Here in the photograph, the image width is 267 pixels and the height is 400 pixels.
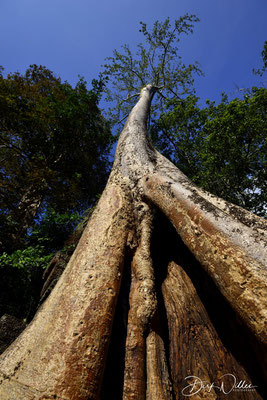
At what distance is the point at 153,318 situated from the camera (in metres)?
1.15

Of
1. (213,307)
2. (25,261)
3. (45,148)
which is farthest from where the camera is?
(45,148)

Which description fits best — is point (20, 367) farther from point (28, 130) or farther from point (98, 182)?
point (98, 182)

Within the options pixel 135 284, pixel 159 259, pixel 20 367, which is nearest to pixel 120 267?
pixel 135 284

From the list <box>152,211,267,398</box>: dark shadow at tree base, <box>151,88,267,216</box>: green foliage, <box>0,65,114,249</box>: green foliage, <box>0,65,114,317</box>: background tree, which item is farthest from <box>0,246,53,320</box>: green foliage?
<box>151,88,267,216</box>: green foliage

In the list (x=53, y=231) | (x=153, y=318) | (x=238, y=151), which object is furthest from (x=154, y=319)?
(x=238, y=151)

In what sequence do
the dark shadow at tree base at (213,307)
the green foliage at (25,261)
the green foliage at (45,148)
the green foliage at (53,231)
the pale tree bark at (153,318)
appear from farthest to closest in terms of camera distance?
the green foliage at (45,148)
the green foliage at (53,231)
the green foliage at (25,261)
the dark shadow at tree base at (213,307)
the pale tree bark at (153,318)

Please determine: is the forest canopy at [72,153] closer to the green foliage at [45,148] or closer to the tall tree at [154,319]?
the green foliage at [45,148]

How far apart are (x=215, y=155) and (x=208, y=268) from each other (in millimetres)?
4509

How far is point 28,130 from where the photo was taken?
5.87 meters

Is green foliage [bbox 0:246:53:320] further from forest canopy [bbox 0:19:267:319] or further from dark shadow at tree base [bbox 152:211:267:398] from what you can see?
dark shadow at tree base [bbox 152:211:267:398]

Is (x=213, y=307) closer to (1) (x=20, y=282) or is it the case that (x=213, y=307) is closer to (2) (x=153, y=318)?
(2) (x=153, y=318)

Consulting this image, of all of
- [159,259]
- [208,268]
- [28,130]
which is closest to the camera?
[208,268]

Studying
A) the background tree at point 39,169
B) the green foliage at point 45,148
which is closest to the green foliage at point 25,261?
the background tree at point 39,169

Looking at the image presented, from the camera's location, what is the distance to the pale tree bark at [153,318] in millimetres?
926
